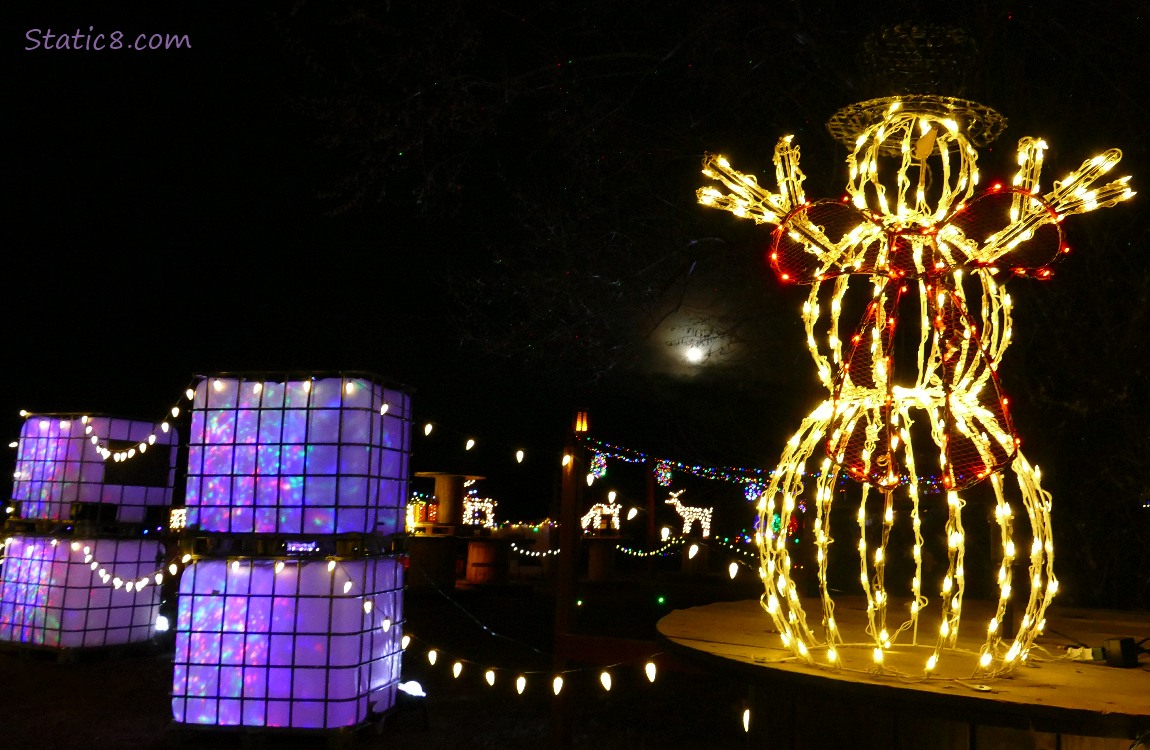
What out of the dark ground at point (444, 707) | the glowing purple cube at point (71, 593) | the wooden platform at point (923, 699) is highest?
the wooden platform at point (923, 699)

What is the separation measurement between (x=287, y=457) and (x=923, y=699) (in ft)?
14.2

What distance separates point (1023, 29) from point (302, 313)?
39.2ft

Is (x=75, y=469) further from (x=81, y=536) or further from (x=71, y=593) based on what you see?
(x=71, y=593)

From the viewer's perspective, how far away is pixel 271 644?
17.8ft

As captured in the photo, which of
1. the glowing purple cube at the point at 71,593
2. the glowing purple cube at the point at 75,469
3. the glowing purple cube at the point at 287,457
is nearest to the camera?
the glowing purple cube at the point at 287,457

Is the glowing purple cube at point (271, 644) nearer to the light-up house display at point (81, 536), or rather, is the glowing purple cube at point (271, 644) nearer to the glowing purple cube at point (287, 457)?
the glowing purple cube at point (287, 457)

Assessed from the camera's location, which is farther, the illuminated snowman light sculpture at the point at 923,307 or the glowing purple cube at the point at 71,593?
the glowing purple cube at the point at 71,593

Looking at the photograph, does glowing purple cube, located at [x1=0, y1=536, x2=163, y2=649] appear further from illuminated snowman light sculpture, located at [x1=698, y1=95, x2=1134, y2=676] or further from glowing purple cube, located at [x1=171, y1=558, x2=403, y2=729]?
illuminated snowman light sculpture, located at [x1=698, y1=95, x2=1134, y2=676]

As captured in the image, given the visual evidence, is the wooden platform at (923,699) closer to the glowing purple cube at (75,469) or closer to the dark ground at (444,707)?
the dark ground at (444,707)

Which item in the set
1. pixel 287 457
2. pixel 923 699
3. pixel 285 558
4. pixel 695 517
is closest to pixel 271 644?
pixel 285 558

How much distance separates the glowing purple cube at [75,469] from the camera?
839cm

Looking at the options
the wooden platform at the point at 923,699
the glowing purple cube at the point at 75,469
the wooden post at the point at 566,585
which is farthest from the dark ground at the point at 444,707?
the glowing purple cube at the point at 75,469

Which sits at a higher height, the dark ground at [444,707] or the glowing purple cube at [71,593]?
the glowing purple cube at [71,593]

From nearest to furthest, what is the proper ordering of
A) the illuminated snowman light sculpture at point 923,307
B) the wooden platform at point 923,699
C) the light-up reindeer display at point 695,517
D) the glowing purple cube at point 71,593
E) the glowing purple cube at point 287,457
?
the wooden platform at point 923,699 < the illuminated snowman light sculpture at point 923,307 < the glowing purple cube at point 287,457 < the glowing purple cube at point 71,593 < the light-up reindeer display at point 695,517
